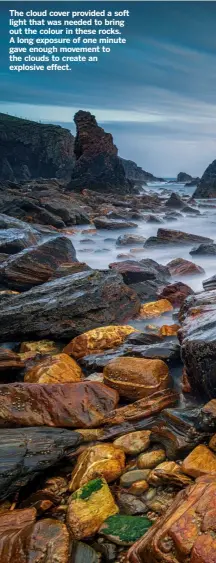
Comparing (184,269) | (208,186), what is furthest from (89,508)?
(208,186)

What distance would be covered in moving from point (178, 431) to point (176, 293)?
509 cm

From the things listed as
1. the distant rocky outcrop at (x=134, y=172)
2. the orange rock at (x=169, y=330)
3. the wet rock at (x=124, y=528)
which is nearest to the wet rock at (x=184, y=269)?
the orange rock at (x=169, y=330)

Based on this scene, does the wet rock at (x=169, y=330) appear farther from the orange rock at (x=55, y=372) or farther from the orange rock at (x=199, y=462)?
the orange rock at (x=199, y=462)

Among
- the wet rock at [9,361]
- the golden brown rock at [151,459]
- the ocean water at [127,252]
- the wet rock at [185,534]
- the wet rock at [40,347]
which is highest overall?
the wet rock at [185,534]

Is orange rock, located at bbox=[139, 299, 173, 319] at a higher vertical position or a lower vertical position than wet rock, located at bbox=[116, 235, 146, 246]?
higher

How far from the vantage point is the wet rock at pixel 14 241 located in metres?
12.6

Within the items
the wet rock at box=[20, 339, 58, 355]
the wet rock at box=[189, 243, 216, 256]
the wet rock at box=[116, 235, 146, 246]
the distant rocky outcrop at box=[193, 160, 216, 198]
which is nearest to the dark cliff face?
the distant rocky outcrop at box=[193, 160, 216, 198]

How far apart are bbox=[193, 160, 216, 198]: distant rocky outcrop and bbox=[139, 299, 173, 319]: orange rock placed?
Answer: 2145 inches

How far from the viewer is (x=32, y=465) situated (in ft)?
11.0

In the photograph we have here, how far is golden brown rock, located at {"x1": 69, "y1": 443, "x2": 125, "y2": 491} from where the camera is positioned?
326cm

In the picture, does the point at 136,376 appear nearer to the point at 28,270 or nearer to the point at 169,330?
the point at 169,330

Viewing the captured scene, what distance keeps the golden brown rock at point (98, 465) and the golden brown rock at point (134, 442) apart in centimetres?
8

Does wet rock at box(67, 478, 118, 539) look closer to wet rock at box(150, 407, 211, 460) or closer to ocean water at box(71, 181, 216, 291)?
wet rock at box(150, 407, 211, 460)

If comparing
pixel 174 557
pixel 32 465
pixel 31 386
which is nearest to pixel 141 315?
pixel 31 386
